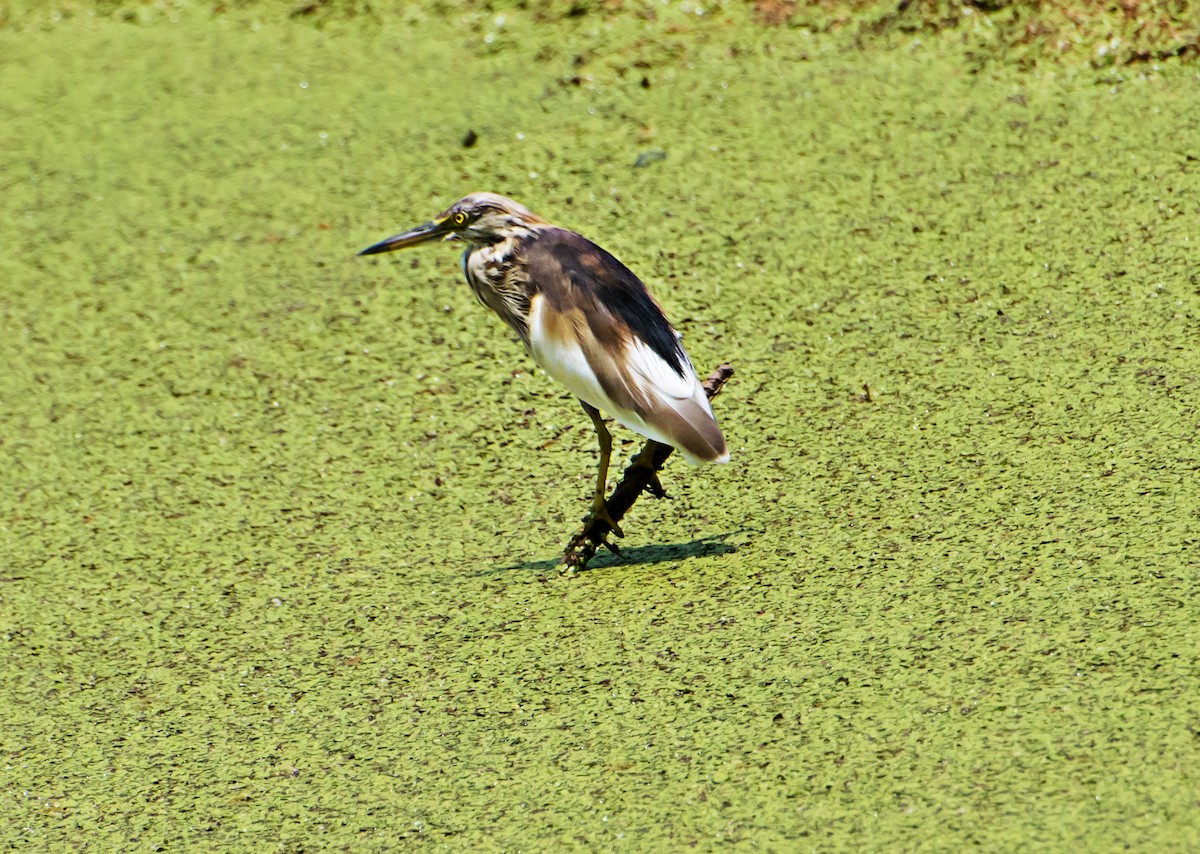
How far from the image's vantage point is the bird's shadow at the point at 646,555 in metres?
2.18

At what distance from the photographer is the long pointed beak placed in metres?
2.43

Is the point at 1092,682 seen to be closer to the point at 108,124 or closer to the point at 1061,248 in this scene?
the point at 1061,248

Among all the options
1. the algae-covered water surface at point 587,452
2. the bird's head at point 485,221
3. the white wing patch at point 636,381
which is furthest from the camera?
the bird's head at point 485,221

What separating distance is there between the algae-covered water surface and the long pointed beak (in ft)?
1.23

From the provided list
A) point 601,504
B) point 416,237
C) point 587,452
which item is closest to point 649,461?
point 601,504

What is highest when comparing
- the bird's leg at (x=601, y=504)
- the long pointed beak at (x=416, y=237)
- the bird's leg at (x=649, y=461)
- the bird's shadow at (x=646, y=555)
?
the long pointed beak at (x=416, y=237)

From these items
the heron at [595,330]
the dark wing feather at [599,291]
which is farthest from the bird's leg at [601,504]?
the dark wing feather at [599,291]

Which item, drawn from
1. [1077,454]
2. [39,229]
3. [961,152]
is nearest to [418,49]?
[39,229]

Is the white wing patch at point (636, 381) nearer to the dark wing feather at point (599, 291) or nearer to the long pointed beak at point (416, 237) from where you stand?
the dark wing feather at point (599, 291)

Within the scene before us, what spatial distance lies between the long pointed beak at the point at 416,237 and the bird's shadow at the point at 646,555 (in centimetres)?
62

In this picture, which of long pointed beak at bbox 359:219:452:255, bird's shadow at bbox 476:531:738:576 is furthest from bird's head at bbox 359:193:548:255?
bird's shadow at bbox 476:531:738:576

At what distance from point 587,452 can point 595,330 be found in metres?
0.52

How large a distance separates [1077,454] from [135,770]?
151 centimetres

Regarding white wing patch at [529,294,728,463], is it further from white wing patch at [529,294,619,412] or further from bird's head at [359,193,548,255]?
bird's head at [359,193,548,255]
